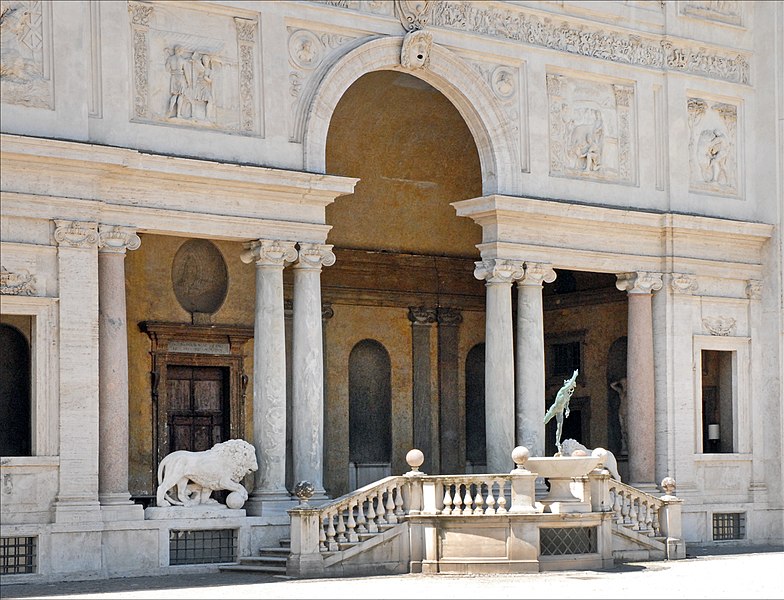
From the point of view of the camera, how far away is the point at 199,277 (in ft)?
102

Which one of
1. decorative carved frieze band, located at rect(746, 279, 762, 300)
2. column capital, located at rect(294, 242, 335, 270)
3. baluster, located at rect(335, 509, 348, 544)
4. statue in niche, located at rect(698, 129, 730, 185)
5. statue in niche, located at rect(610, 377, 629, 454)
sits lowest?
baluster, located at rect(335, 509, 348, 544)

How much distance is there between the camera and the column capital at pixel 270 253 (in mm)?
26703

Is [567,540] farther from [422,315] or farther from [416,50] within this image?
[422,315]

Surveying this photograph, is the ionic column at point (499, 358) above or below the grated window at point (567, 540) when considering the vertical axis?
above

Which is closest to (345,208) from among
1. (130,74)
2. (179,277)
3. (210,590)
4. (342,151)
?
(342,151)

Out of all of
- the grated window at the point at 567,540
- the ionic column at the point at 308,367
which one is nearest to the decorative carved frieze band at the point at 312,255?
the ionic column at the point at 308,367

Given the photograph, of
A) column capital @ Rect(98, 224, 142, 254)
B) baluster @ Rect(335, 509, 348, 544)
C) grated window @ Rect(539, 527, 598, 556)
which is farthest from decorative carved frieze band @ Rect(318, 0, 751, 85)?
grated window @ Rect(539, 527, 598, 556)

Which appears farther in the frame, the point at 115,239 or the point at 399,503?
the point at 399,503

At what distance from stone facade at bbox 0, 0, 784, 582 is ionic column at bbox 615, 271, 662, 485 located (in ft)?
0.23

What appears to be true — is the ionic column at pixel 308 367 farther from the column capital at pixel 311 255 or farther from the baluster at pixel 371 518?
the baluster at pixel 371 518

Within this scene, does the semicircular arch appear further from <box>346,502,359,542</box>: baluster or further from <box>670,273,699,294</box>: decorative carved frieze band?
<box>346,502,359,542</box>: baluster

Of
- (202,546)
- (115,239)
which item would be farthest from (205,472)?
(115,239)

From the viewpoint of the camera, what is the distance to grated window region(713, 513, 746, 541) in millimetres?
32094

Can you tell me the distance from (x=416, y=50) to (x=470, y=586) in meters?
10.3
